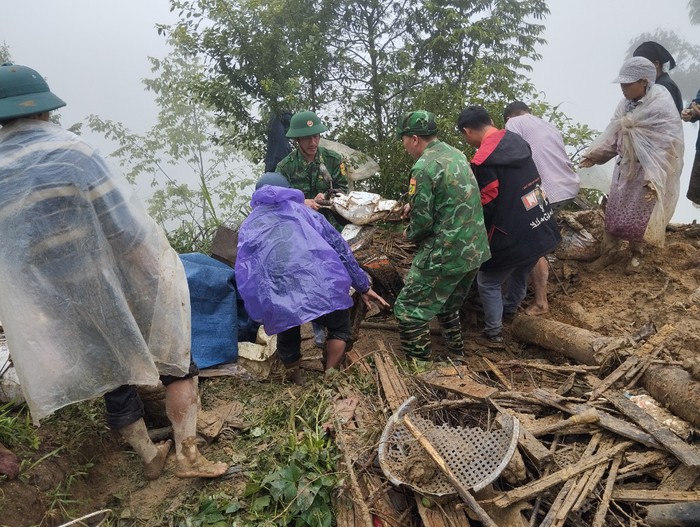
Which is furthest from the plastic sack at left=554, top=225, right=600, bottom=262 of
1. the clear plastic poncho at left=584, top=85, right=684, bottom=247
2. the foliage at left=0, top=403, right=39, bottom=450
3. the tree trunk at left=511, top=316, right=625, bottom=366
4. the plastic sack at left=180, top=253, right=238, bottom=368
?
the foliage at left=0, top=403, right=39, bottom=450

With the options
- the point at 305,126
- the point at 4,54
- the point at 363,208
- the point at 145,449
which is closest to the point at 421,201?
the point at 363,208

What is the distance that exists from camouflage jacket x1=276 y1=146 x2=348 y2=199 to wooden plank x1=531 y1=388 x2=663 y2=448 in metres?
3.18

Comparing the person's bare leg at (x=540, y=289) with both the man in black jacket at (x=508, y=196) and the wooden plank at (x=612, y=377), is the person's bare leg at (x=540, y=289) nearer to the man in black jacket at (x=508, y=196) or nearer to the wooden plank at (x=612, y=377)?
the man in black jacket at (x=508, y=196)

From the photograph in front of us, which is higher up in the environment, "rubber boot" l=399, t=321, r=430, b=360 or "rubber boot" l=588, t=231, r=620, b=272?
"rubber boot" l=588, t=231, r=620, b=272

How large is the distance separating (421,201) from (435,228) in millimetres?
260

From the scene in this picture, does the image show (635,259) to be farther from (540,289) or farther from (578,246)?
(540,289)

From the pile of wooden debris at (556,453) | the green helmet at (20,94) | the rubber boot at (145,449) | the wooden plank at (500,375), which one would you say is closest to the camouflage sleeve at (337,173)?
the wooden plank at (500,375)

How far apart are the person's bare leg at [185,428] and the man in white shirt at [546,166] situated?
10.8ft

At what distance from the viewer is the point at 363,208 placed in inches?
183

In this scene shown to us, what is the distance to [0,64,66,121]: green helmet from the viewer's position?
7.20ft

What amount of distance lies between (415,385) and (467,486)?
3.10 feet

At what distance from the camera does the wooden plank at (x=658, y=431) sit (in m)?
2.20

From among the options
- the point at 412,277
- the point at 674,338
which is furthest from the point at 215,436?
the point at 674,338

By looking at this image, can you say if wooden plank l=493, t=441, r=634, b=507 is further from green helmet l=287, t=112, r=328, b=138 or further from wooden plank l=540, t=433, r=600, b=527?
green helmet l=287, t=112, r=328, b=138
